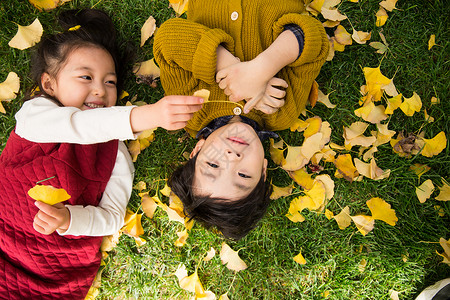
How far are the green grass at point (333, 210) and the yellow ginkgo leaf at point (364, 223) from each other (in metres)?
0.06

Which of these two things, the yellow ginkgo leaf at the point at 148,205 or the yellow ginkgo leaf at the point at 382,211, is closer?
the yellow ginkgo leaf at the point at 382,211

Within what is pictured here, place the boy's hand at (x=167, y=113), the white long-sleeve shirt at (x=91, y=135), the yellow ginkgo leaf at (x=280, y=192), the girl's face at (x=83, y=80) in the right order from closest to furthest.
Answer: the boy's hand at (x=167, y=113), the white long-sleeve shirt at (x=91, y=135), the girl's face at (x=83, y=80), the yellow ginkgo leaf at (x=280, y=192)

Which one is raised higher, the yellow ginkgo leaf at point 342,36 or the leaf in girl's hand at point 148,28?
the leaf in girl's hand at point 148,28

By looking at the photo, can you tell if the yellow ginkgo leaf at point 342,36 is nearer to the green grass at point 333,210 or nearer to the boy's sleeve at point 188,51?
the green grass at point 333,210

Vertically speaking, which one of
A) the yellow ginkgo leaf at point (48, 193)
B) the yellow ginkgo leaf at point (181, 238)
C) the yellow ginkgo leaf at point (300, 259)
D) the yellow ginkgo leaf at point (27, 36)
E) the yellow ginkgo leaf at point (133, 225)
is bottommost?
the yellow ginkgo leaf at point (300, 259)

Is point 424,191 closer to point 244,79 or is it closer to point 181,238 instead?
point 244,79

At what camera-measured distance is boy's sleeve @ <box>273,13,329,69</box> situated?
1404 millimetres

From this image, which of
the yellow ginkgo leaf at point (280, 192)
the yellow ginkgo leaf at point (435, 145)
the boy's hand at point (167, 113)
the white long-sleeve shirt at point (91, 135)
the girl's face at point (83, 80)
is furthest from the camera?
the yellow ginkgo leaf at point (280, 192)

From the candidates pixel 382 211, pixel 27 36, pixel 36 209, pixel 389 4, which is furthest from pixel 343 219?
pixel 27 36

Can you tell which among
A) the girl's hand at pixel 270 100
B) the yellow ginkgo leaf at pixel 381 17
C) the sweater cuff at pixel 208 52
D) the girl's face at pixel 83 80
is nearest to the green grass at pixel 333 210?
the yellow ginkgo leaf at pixel 381 17

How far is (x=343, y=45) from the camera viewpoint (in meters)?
1.74

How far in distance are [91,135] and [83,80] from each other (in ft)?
1.03

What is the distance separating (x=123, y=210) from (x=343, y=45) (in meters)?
1.40

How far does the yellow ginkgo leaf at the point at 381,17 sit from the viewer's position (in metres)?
1.72
